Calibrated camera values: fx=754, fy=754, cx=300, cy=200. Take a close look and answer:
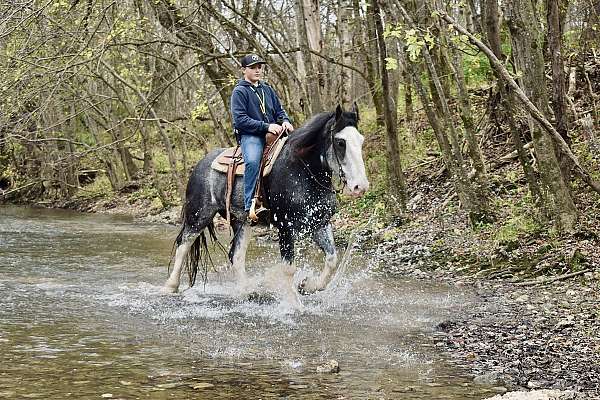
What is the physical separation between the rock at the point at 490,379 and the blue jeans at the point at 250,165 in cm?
406

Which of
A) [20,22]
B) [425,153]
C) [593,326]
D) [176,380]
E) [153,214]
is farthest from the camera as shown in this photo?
[153,214]

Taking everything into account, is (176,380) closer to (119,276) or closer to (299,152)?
(299,152)

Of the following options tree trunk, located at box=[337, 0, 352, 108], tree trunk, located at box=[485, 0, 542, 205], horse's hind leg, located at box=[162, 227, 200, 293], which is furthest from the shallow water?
tree trunk, located at box=[337, 0, 352, 108]

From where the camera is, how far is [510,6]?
8.95 meters

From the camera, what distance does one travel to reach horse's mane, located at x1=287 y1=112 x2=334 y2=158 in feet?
26.0

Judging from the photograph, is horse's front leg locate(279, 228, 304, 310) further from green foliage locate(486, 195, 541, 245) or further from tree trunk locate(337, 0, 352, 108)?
tree trunk locate(337, 0, 352, 108)

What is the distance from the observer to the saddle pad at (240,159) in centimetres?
846

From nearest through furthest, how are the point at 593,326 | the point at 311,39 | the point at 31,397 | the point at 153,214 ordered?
the point at 31,397 < the point at 593,326 < the point at 311,39 < the point at 153,214

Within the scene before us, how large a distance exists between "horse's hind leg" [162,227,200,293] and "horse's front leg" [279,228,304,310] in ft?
5.25

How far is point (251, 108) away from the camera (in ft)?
28.6

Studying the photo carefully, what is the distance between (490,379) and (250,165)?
14.0ft

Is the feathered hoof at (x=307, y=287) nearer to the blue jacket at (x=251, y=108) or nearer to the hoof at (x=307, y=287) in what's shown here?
the hoof at (x=307, y=287)

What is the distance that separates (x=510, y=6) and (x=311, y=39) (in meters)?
6.60

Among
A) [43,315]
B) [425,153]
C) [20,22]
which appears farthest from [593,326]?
[425,153]
